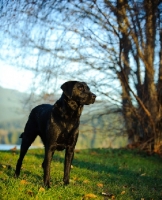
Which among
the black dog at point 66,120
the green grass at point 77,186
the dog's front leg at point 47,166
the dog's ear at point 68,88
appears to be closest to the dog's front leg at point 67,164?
the black dog at point 66,120

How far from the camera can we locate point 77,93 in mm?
5418

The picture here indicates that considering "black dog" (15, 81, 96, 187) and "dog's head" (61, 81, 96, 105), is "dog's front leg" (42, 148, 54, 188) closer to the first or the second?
"black dog" (15, 81, 96, 187)

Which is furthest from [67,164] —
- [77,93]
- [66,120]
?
[77,93]

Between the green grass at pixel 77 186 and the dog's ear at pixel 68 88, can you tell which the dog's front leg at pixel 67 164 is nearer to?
the green grass at pixel 77 186

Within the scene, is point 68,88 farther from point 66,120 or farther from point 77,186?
point 77,186


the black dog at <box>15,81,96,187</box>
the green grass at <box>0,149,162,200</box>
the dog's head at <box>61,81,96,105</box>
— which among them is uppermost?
the dog's head at <box>61,81,96,105</box>

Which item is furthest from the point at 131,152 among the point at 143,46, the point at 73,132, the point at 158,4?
the point at 73,132

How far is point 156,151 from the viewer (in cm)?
1343

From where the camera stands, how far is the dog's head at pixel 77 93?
210 inches

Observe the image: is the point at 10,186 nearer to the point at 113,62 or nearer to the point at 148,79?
the point at 113,62

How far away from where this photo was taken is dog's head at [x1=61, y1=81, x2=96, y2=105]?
5.33m

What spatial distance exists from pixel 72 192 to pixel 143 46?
32.2 feet

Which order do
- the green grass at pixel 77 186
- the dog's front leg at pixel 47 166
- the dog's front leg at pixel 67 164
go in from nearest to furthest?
the green grass at pixel 77 186 < the dog's front leg at pixel 47 166 < the dog's front leg at pixel 67 164

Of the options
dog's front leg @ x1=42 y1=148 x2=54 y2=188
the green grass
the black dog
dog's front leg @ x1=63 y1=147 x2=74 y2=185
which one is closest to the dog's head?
the black dog
